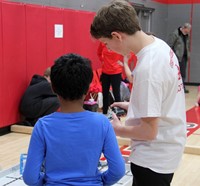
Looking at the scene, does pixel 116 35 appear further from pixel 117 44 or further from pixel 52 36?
pixel 52 36

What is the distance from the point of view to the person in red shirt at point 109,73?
6.47 m

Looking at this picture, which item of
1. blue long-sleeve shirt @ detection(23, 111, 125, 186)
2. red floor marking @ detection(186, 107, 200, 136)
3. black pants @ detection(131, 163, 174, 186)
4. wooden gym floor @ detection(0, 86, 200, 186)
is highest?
blue long-sleeve shirt @ detection(23, 111, 125, 186)

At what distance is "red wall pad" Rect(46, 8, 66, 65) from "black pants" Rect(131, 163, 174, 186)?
480 centimetres

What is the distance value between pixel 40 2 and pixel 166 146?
5203mm

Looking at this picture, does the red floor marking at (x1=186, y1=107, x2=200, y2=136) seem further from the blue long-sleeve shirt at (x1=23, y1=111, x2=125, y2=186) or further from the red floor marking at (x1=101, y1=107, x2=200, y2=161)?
the blue long-sleeve shirt at (x1=23, y1=111, x2=125, y2=186)

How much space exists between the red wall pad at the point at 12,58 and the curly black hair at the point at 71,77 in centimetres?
397

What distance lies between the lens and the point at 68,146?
157 cm

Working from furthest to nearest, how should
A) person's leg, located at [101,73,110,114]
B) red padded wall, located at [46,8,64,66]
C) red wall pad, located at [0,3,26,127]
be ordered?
person's leg, located at [101,73,110,114], red padded wall, located at [46,8,64,66], red wall pad, located at [0,3,26,127]

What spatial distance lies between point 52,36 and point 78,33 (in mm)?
879

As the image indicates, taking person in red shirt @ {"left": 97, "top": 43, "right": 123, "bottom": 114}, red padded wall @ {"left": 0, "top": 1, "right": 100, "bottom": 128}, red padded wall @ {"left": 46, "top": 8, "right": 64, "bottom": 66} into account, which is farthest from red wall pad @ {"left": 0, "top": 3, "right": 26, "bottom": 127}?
person in red shirt @ {"left": 97, "top": 43, "right": 123, "bottom": 114}

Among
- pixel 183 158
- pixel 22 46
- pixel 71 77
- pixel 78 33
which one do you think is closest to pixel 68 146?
pixel 71 77

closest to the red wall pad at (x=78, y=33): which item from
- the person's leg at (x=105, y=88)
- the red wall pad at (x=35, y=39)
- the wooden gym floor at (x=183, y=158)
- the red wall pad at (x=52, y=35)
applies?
the red wall pad at (x=52, y=35)

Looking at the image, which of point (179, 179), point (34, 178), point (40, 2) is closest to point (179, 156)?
point (34, 178)

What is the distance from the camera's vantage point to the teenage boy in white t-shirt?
5.09ft
